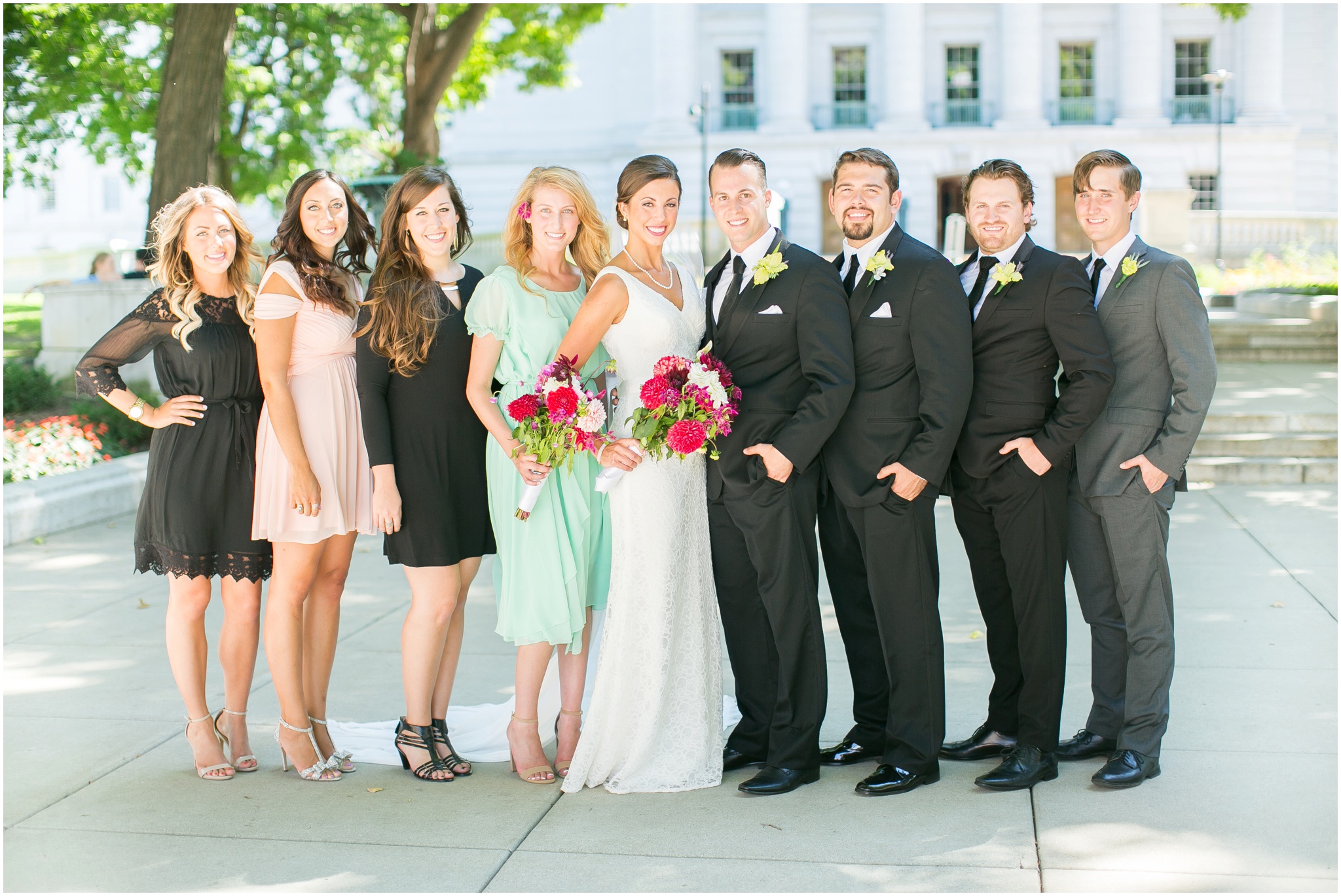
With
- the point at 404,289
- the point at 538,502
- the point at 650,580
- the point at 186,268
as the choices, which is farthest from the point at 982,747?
the point at 186,268

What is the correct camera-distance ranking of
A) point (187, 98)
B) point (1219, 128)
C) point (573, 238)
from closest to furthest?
point (573, 238), point (187, 98), point (1219, 128)

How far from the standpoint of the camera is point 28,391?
1348cm

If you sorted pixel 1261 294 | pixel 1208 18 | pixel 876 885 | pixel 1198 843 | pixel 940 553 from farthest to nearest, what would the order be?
pixel 1208 18, pixel 1261 294, pixel 940 553, pixel 1198 843, pixel 876 885

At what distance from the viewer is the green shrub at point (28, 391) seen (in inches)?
524

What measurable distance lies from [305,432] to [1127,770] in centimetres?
345

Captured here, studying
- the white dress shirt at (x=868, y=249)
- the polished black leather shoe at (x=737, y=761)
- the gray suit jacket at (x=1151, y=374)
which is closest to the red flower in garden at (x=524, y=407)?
the white dress shirt at (x=868, y=249)

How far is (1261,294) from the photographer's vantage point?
64.9 ft

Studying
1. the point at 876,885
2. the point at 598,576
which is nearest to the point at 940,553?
the point at 598,576

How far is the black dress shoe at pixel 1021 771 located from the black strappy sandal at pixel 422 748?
2117 mm

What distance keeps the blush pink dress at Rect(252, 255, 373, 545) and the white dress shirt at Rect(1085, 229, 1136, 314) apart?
2.97 metres

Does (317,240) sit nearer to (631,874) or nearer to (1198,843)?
(631,874)

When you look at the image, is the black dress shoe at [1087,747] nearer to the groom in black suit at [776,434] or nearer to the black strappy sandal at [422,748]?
the groom in black suit at [776,434]

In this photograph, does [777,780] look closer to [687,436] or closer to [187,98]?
[687,436]

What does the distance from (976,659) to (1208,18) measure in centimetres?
4514
